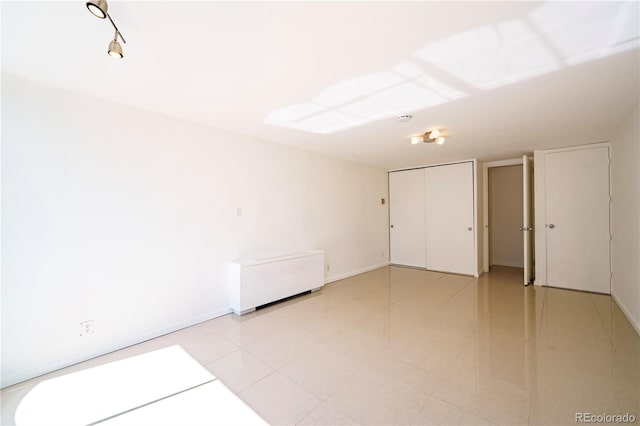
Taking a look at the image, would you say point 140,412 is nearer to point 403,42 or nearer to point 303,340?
point 303,340

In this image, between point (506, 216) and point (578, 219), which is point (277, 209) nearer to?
point (578, 219)

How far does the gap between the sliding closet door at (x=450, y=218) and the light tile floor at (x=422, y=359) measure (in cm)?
152

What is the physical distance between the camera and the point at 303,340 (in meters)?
2.61

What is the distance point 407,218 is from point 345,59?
474 cm

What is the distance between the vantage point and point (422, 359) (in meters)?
2.25

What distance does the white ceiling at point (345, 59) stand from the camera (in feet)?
4.57

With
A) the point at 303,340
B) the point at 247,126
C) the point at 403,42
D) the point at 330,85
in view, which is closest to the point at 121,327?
the point at 303,340

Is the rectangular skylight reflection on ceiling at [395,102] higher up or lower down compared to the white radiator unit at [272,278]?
higher up

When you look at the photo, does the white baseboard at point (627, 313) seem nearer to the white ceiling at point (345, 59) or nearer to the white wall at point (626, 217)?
the white wall at point (626, 217)

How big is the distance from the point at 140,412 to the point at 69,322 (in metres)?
1.16

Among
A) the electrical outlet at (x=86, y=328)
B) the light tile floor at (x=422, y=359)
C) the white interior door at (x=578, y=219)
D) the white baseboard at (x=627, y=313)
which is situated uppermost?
the white interior door at (x=578, y=219)

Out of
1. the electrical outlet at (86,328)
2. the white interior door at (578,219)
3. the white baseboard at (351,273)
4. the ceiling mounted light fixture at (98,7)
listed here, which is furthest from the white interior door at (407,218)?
the ceiling mounted light fixture at (98,7)

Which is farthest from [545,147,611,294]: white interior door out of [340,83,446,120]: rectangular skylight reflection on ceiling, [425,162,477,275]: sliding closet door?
[340,83,446,120]: rectangular skylight reflection on ceiling

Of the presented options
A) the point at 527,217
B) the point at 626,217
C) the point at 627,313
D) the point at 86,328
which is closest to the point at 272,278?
the point at 86,328
